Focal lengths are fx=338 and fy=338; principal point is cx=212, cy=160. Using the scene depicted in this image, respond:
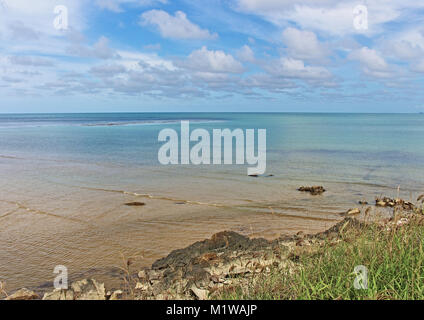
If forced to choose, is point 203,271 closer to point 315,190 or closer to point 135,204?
point 135,204

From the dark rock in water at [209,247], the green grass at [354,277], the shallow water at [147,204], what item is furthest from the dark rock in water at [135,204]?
the green grass at [354,277]

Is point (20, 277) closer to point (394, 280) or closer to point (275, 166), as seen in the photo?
point (394, 280)

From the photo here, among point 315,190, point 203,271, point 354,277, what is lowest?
point 203,271

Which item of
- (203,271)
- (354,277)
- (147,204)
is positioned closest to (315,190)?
(147,204)

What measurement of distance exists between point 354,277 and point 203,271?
112 inches

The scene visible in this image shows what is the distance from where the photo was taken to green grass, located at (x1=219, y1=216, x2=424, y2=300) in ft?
12.4

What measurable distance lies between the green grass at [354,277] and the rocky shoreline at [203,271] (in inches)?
17.2

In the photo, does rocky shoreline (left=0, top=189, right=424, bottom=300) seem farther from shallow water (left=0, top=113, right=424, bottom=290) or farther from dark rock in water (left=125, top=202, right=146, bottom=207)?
dark rock in water (left=125, top=202, right=146, bottom=207)

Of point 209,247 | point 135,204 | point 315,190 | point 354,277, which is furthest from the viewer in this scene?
point 315,190

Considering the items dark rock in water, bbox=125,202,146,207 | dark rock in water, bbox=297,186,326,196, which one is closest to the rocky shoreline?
dark rock in water, bbox=125,202,146,207

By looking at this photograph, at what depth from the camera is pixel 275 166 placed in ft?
68.6

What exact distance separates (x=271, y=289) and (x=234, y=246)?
3.55 m

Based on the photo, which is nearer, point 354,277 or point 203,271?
point 354,277

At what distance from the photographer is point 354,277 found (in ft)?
13.3
